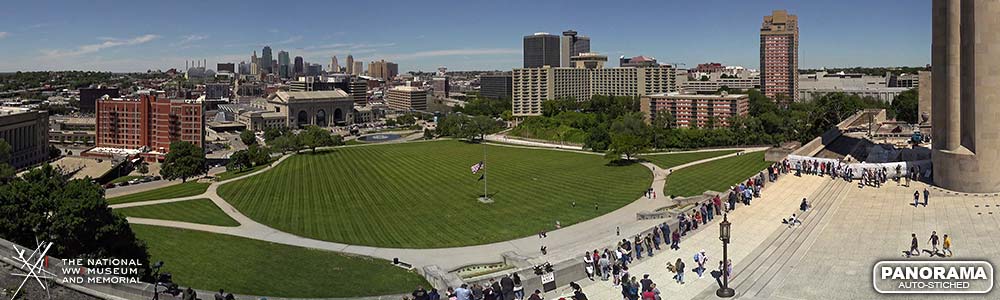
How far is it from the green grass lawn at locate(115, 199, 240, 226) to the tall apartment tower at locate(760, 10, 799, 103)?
156716 millimetres

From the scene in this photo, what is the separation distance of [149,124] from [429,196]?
6591cm

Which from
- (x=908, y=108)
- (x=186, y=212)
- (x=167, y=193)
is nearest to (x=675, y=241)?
(x=186, y=212)

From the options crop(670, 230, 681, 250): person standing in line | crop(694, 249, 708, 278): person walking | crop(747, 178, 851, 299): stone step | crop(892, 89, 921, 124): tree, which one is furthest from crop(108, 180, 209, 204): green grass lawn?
crop(892, 89, 921, 124): tree

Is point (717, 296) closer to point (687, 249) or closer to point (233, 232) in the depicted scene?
point (687, 249)

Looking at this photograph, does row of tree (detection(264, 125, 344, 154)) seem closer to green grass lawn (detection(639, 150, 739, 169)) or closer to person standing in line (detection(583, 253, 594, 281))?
green grass lawn (detection(639, 150, 739, 169))

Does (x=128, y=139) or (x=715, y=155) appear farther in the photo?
(x=128, y=139)

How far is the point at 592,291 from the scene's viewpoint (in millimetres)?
21953

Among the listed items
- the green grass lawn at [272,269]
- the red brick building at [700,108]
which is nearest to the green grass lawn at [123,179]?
the green grass lawn at [272,269]

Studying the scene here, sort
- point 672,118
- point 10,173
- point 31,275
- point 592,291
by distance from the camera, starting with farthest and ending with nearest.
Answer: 1. point 672,118
2. point 10,173
3. point 592,291
4. point 31,275

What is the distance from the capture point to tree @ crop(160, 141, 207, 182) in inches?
3246

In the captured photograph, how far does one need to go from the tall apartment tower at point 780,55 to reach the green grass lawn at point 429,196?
109 meters

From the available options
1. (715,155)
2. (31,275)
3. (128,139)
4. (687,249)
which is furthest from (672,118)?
(31,275)

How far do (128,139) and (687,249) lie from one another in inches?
4113

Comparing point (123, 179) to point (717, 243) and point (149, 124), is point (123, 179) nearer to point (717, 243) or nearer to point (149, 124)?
point (149, 124)
